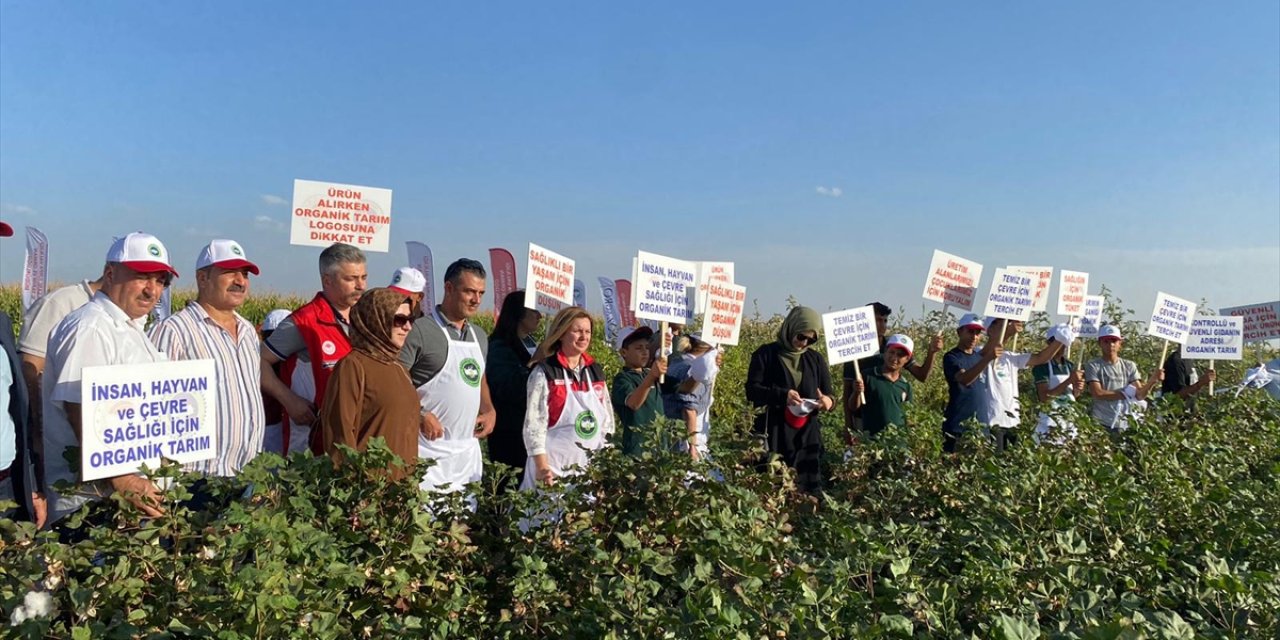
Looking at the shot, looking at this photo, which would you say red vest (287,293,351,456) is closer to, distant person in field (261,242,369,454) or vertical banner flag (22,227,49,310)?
distant person in field (261,242,369,454)

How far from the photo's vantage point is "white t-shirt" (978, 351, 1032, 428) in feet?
21.9

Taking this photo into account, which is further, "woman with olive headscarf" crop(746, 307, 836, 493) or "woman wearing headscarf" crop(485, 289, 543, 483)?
"woman with olive headscarf" crop(746, 307, 836, 493)

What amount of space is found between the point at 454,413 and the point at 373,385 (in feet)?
2.61

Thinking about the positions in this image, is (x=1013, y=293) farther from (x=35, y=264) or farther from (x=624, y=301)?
(x=35, y=264)

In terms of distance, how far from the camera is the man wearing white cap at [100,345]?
9.84 ft

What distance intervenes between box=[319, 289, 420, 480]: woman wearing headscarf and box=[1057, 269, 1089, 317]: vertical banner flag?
24.1 ft

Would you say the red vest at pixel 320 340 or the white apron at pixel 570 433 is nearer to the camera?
the red vest at pixel 320 340

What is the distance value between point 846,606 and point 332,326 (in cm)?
257

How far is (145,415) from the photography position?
9.70ft

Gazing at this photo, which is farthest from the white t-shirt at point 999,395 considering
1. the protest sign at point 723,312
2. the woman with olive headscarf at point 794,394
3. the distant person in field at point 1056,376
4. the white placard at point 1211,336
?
the white placard at point 1211,336

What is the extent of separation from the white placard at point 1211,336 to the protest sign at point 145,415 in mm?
9749

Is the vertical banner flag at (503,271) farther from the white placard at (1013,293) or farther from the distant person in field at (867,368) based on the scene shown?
the white placard at (1013,293)

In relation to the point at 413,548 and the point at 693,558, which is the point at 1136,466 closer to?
the point at 693,558

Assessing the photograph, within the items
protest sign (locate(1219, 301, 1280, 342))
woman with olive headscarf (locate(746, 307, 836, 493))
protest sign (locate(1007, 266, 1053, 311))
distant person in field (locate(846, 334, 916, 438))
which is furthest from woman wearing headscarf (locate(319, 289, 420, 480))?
protest sign (locate(1219, 301, 1280, 342))
